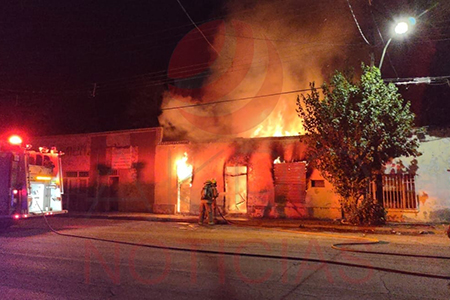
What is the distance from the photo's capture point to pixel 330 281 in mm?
4898

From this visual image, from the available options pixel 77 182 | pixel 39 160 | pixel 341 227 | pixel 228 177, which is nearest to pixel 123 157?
pixel 77 182

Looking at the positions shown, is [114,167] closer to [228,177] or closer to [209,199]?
[228,177]

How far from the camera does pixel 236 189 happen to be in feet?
54.2

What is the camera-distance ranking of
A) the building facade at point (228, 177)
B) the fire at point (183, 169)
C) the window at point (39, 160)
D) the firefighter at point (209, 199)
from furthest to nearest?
1. the fire at point (183, 169)
2. the building facade at point (228, 177)
3. the firefighter at point (209, 199)
4. the window at point (39, 160)

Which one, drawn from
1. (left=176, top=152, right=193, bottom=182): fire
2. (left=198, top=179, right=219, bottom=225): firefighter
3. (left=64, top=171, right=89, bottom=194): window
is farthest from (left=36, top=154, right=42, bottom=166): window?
(left=64, top=171, right=89, bottom=194): window

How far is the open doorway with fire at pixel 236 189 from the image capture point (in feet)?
53.1

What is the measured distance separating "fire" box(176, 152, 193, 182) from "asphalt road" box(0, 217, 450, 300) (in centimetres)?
833

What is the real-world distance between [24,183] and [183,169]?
26.2 feet

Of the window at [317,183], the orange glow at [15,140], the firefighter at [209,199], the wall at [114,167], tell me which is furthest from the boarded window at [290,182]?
the orange glow at [15,140]

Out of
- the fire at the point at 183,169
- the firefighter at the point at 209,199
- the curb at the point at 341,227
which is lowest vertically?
the curb at the point at 341,227

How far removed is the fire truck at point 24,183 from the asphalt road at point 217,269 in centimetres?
168

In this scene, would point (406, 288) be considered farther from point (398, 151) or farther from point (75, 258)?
point (398, 151)

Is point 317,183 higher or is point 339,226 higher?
point 317,183

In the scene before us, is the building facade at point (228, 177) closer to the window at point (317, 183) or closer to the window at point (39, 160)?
the window at point (317, 183)
